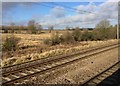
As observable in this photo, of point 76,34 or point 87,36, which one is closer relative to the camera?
point 76,34

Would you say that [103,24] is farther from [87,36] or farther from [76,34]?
[76,34]

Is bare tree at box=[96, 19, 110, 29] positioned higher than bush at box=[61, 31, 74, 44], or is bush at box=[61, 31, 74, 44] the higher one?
bare tree at box=[96, 19, 110, 29]

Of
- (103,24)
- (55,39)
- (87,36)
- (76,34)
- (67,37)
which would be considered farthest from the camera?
(103,24)

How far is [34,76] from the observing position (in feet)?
36.6

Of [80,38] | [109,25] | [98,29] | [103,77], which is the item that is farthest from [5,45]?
[109,25]

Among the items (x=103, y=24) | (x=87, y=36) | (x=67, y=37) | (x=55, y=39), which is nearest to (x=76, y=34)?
(x=87, y=36)

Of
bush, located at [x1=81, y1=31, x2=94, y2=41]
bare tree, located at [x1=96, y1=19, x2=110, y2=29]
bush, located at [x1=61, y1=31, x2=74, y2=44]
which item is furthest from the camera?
bare tree, located at [x1=96, y1=19, x2=110, y2=29]

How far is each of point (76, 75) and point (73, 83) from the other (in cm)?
173

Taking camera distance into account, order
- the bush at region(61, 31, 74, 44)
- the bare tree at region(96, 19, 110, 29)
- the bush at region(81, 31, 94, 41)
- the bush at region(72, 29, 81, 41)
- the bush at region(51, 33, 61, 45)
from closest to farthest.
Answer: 1. the bush at region(51, 33, 61, 45)
2. the bush at region(61, 31, 74, 44)
3. the bush at region(72, 29, 81, 41)
4. the bush at region(81, 31, 94, 41)
5. the bare tree at region(96, 19, 110, 29)

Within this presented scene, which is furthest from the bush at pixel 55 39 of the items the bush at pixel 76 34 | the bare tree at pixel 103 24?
the bare tree at pixel 103 24

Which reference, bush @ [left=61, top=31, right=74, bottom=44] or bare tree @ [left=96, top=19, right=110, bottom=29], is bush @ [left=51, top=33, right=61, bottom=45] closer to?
bush @ [left=61, top=31, right=74, bottom=44]

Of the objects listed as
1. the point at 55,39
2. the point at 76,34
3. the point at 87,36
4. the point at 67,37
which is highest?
the point at 76,34

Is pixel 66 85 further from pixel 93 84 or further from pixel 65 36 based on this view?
pixel 65 36

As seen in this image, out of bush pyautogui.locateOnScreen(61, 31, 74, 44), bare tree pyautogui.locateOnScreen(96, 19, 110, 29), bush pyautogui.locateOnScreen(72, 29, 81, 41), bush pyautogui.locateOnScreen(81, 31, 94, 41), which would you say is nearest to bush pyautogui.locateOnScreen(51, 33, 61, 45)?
bush pyautogui.locateOnScreen(61, 31, 74, 44)
